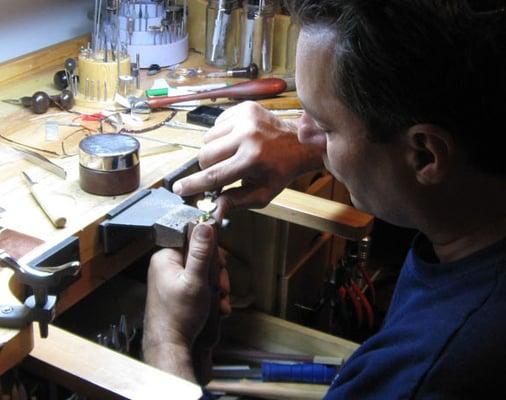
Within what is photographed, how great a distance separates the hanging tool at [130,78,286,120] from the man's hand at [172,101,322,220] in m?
0.25

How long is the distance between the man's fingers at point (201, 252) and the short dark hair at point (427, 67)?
33cm

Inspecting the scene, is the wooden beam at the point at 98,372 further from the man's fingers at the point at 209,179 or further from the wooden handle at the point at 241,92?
the wooden handle at the point at 241,92

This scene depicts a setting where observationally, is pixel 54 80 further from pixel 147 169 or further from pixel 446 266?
pixel 446 266

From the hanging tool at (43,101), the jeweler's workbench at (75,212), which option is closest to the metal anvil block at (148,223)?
the jeweler's workbench at (75,212)

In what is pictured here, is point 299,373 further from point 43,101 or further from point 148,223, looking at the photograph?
point 43,101

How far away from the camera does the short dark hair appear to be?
0.60 m

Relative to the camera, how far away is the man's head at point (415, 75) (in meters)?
0.61

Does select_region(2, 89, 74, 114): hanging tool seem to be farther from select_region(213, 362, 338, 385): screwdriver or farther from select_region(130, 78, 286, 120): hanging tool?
select_region(213, 362, 338, 385): screwdriver

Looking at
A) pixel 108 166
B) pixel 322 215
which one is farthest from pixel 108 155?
pixel 322 215

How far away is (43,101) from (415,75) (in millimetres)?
887

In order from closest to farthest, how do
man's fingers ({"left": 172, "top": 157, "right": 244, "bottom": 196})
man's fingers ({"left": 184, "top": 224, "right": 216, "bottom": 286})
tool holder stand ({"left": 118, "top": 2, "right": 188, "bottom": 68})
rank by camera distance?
man's fingers ({"left": 184, "top": 224, "right": 216, "bottom": 286}) → man's fingers ({"left": 172, "top": 157, "right": 244, "bottom": 196}) → tool holder stand ({"left": 118, "top": 2, "right": 188, "bottom": 68})

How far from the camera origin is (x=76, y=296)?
3.30ft

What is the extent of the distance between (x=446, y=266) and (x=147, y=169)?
1.87ft

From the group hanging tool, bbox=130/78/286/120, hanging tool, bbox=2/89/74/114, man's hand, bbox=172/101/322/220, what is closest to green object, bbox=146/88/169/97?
hanging tool, bbox=130/78/286/120
